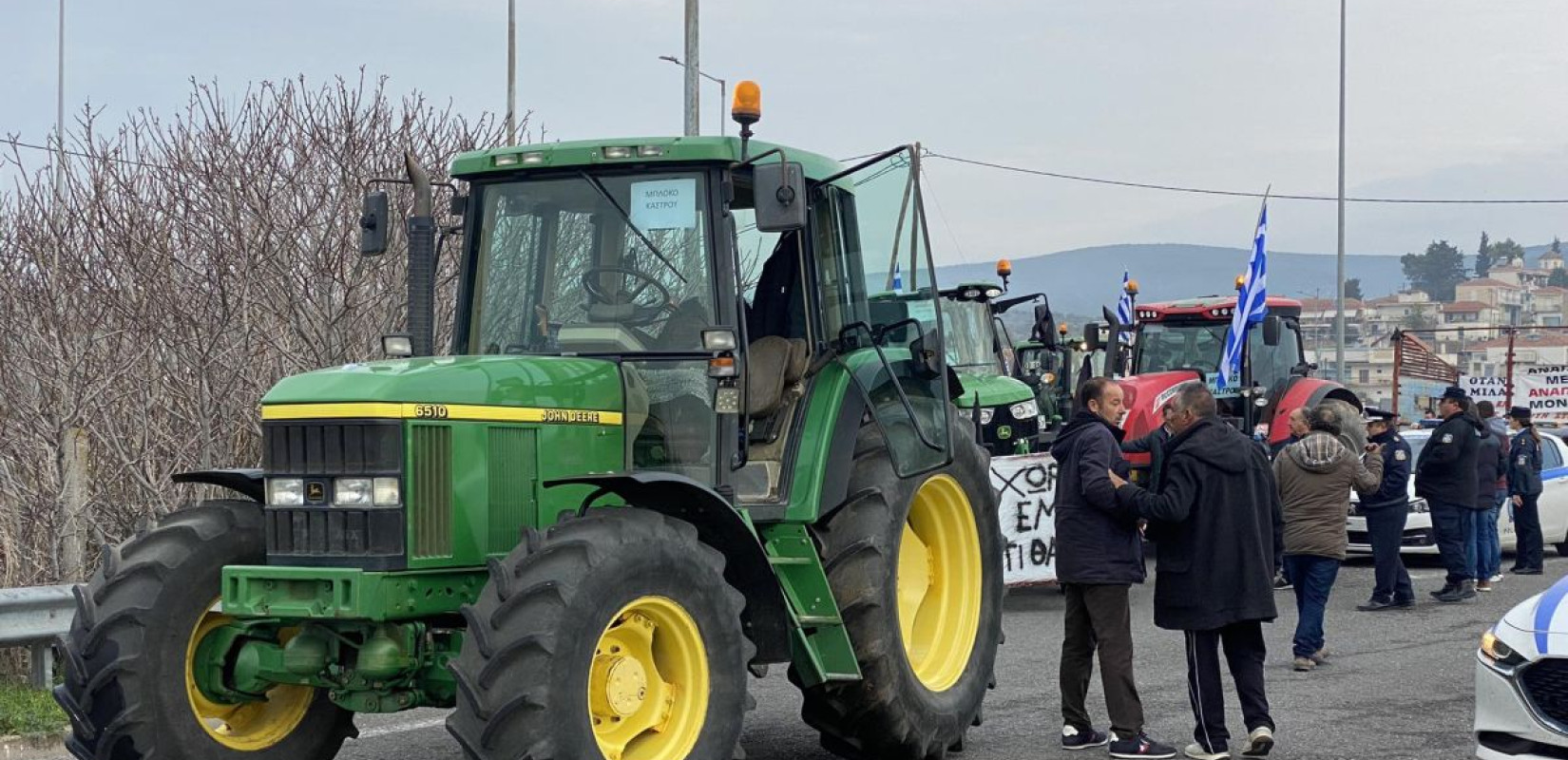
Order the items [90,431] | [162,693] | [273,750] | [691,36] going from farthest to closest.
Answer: [691,36] < [90,431] < [273,750] < [162,693]

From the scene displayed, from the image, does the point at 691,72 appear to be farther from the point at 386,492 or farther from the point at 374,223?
the point at 386,492

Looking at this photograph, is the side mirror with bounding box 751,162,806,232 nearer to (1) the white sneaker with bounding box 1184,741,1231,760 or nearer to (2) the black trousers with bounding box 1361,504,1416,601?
(1) the white sneaker with bounding box 1184,741,1231,760

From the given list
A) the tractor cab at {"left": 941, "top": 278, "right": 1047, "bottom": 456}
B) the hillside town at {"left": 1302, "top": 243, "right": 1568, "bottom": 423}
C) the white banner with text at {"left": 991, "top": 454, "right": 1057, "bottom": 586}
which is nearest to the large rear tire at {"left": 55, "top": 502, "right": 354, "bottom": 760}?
the white banner with text at {"left": 991, "top": 454, "right": 1057, "bottom": 586}

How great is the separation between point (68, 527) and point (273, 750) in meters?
5.23

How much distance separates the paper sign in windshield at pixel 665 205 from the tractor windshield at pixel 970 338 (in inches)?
381

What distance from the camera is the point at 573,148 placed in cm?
739

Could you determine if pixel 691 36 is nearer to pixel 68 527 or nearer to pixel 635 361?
pixel 68 527

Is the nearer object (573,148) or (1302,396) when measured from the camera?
(573,148)

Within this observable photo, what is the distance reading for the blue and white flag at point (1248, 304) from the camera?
58.3ft

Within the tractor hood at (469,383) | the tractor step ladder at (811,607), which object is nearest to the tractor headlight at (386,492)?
the tractor hood at (469,383)

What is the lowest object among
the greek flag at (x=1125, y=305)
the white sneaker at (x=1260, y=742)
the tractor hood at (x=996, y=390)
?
the white sneaker at (x=1260, y=742)

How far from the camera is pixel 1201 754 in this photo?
27.1ft

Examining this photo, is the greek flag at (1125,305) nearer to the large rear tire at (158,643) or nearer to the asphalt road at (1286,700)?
the asphalt road at (1286,700)

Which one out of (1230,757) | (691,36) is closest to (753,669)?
(1230,757)
